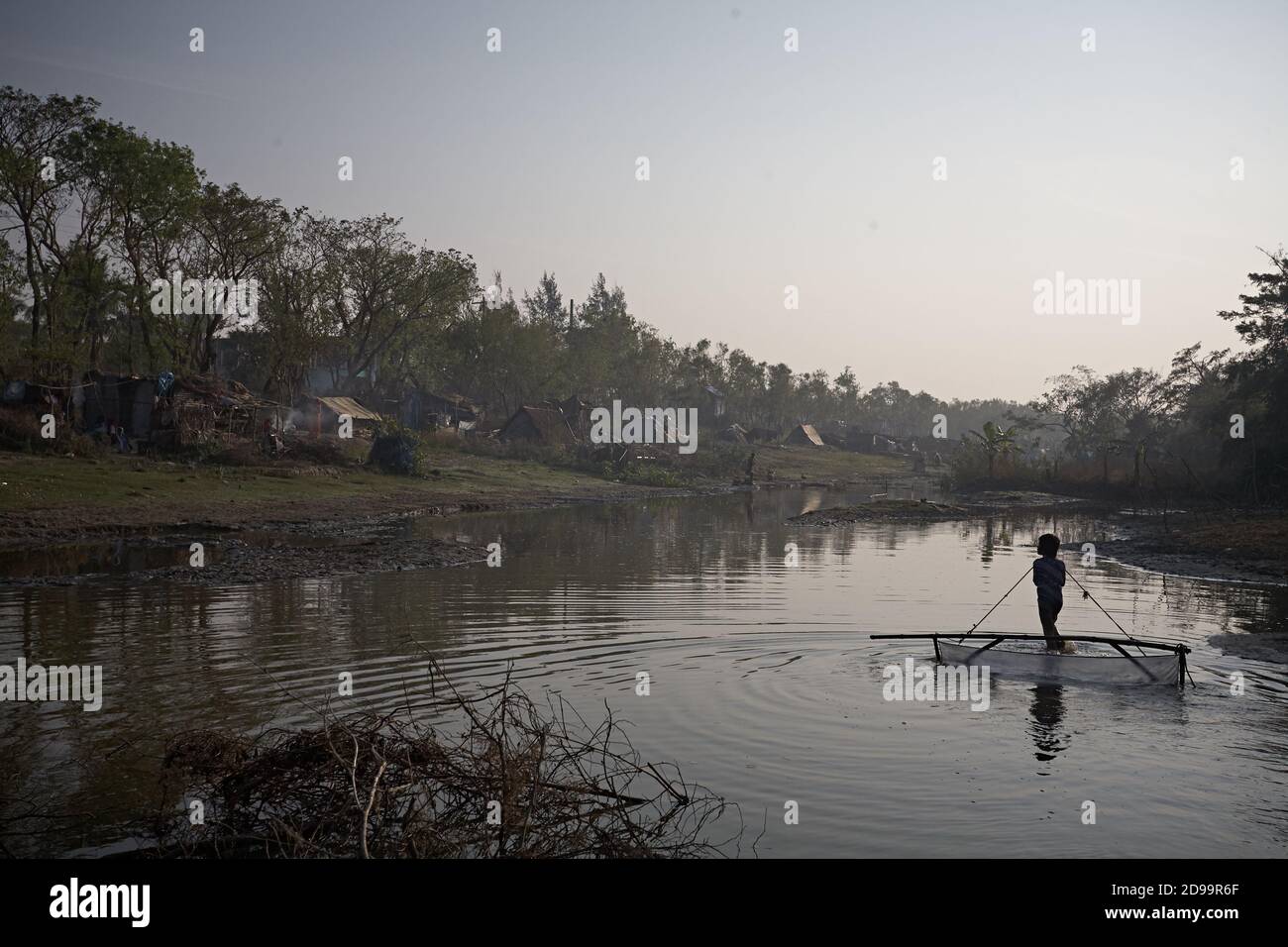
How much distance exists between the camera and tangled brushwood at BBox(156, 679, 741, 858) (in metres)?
7.30

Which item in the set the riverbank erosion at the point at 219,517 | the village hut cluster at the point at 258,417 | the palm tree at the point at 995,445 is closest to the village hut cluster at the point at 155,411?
the village hut cluster at the point at 258,417

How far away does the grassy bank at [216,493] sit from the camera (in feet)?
90.6

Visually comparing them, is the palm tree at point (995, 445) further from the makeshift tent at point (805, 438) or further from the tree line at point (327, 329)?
the makeshift tent at point (805, 438)

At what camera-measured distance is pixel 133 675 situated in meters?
12.8

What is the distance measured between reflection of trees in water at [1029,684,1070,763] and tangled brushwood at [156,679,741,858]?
3.94 m

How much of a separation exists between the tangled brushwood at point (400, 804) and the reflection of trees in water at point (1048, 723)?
3.94 m

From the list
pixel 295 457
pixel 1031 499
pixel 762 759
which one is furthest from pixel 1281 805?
pixel 1031 499

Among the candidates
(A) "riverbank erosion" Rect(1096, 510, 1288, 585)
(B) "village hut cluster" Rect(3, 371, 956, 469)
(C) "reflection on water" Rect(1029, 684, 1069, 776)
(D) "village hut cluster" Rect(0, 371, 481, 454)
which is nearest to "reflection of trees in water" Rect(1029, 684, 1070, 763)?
(C) "reflection on water" Rect(1029, 684, 1069, 776)

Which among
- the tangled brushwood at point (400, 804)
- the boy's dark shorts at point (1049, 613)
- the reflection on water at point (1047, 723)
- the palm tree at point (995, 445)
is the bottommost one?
the reflection on water at point (1047, 723)

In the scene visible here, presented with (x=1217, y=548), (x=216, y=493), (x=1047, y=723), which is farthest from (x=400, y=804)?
(x=216, y=493)

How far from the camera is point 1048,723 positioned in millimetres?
11633

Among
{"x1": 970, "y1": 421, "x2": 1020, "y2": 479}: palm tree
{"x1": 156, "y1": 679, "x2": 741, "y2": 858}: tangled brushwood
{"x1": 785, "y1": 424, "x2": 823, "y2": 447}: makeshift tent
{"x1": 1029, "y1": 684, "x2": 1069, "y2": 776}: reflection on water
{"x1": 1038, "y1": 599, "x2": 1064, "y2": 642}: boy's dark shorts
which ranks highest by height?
{"x1": 785, "y1": 424, "x2": 823, "y2": 447}: makeshift tent

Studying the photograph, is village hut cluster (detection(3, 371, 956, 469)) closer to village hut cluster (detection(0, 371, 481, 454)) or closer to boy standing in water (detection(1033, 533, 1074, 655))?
village hut cluster (detection(0, 371, 481, 454))
